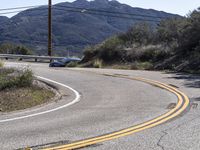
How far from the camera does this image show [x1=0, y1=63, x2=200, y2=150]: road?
28.9 ft

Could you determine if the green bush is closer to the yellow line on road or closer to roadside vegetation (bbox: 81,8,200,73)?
the yellow line on road

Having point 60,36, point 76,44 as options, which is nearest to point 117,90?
point 76,44

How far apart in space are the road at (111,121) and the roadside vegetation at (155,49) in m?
9.39

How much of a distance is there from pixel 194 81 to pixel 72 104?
7.21 meters

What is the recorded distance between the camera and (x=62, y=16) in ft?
489

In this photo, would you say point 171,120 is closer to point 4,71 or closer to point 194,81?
point 194,81

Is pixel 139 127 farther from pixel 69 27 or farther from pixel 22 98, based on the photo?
pixel 69 27

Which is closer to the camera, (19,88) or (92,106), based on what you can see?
(92,106)

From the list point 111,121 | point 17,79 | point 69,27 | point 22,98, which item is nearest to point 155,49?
point 17,79

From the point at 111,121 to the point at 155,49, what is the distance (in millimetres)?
21978

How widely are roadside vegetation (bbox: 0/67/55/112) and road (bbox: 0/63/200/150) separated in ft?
2.63

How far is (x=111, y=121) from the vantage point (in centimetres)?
1105

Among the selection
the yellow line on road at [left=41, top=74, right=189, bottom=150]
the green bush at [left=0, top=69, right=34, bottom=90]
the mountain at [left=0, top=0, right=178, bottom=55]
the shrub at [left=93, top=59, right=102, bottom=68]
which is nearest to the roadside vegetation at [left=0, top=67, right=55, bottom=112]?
the green bush at [left=0, top=69, right=34, bottom=90]

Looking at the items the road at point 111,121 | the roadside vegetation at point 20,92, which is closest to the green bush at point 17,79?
the roadside vegetation at point 20,92
